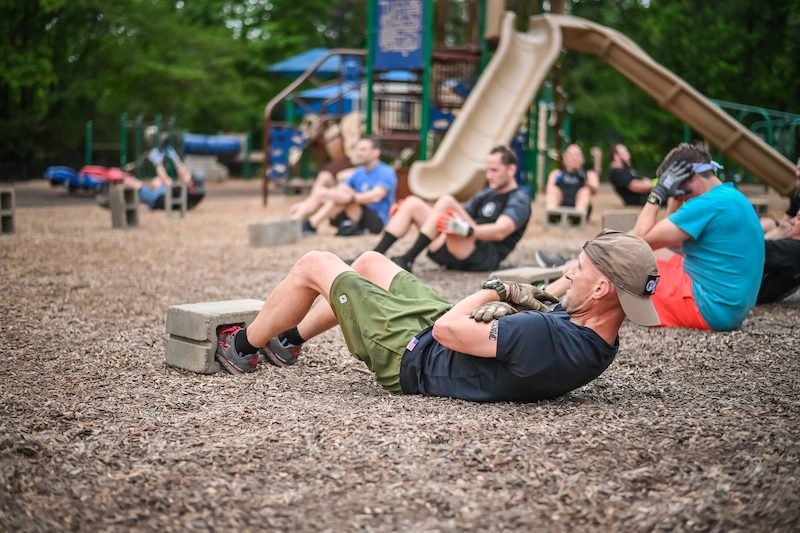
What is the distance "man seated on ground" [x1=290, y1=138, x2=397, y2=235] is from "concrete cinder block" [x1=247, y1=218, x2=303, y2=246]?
1.33ft

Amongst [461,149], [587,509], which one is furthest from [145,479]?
[461,149]

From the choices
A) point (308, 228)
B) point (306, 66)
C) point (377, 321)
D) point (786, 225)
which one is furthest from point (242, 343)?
point (306, 66)

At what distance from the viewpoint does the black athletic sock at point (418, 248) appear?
704 centimetres

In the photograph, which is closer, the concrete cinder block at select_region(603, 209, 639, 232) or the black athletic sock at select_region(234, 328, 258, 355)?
the black athletic sock at select_region(234, 328, 258, 355)

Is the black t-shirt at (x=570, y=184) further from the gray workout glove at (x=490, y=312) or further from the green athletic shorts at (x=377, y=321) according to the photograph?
the gray workout glove at (x=490, y=312)

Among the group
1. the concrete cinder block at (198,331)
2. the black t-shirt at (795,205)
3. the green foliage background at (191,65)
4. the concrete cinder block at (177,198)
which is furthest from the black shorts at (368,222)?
the green foliage background at (191,65)

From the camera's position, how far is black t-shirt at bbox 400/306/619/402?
10.7 feet

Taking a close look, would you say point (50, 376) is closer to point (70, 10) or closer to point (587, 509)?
point (587, 509)

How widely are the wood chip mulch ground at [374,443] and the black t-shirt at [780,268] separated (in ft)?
2.02

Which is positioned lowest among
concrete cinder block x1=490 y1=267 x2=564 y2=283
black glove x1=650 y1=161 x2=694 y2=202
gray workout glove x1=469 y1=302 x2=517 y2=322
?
concrete cinder block x1=490 y1=267 x2=564 y2=283

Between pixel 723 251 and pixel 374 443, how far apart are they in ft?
9.35

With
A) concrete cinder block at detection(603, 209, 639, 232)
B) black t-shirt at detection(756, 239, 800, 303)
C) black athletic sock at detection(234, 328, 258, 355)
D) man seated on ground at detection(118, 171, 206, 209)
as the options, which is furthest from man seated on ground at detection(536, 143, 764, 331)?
man seated on ground at detection(118, 171, 206, 209)

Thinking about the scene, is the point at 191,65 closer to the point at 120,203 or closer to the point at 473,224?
the point at 120,203

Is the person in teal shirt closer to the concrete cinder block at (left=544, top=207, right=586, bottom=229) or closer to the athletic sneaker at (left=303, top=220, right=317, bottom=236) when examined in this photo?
the athletic sneaker at (left=303, top=220, right=317, bottom=236)
